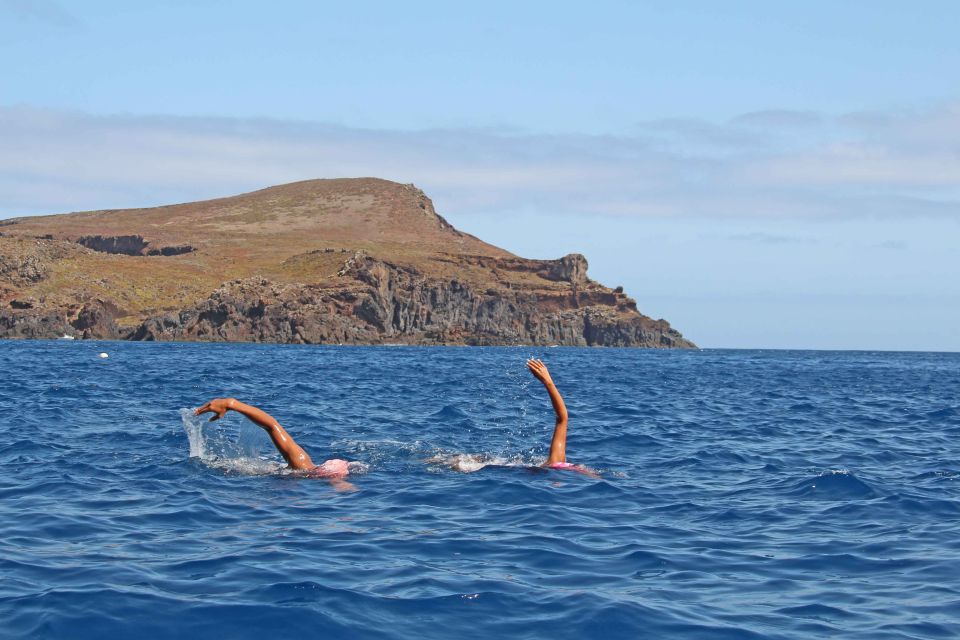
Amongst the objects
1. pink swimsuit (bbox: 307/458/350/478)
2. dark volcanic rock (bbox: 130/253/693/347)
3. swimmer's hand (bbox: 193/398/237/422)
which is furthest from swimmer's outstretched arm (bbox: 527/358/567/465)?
dark volcanic rock (bbox: 130/253/693/347)

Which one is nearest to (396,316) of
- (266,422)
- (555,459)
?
(555,459)

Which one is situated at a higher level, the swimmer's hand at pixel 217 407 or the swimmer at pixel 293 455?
the swimmer's hand at pixel 217 407

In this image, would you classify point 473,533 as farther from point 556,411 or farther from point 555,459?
point 555,459

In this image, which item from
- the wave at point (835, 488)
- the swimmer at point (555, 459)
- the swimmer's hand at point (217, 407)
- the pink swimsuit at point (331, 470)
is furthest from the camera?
the swimmer at point (555, 459)

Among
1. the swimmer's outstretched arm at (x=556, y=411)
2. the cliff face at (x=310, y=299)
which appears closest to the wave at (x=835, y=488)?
the swimmer's outstretched arm at (x=556, y=411)

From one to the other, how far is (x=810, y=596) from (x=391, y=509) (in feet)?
19.4

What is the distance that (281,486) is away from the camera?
14.6m

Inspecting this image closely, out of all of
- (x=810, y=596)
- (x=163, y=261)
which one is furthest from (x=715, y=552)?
(x=163, y=261)

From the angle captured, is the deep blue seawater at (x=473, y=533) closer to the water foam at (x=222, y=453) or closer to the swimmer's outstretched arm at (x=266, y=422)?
the water foam at (x=222, y=453)

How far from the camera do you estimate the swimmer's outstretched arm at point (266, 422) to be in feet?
44.4

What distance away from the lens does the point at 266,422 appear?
48.3 feet

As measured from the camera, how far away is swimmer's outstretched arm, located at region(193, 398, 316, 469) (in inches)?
533

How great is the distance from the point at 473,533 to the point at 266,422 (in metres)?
4.60

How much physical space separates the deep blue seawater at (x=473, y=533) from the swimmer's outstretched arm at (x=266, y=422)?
53 centimetres
